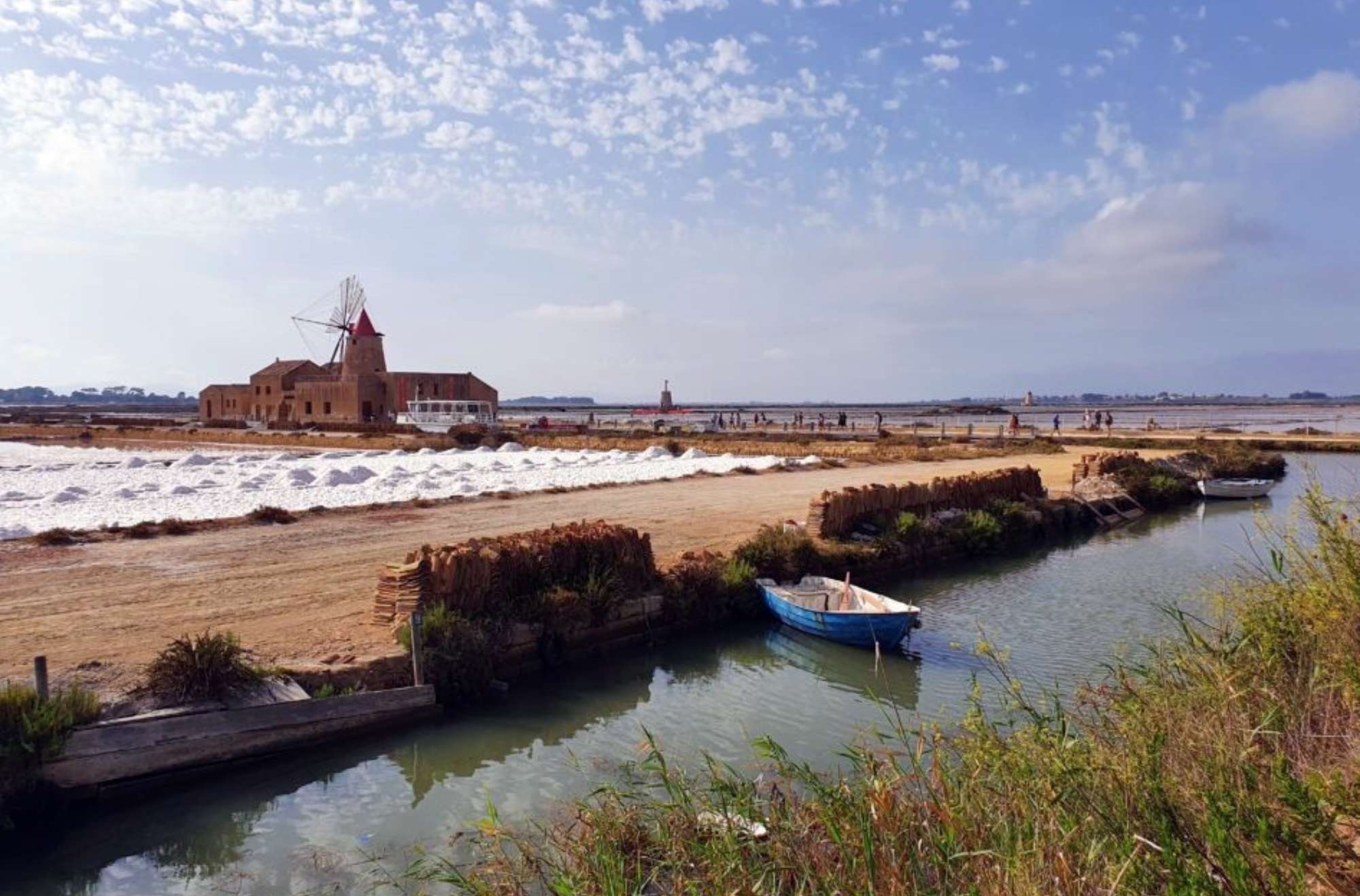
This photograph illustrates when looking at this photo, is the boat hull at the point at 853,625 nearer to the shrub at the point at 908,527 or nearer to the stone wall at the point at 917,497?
the stone wall at the point at 917,497

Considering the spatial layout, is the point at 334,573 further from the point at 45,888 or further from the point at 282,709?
the point at 45,888

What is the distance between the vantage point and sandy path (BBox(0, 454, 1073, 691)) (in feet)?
36.8

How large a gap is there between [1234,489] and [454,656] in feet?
105

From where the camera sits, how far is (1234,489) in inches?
1341

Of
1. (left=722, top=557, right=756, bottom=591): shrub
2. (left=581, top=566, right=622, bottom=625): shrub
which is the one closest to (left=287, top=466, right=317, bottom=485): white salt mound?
(left=722, top=557, right=756, bottom=591): shrub

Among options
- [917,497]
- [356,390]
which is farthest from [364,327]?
[917,497]

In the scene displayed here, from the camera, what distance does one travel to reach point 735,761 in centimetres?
943

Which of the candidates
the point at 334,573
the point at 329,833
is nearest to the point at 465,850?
the point at 329,833

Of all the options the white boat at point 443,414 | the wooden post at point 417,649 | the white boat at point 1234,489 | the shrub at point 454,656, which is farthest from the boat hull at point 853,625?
the white boat at point 443,414

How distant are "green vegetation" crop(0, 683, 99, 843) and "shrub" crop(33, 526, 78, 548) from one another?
11042 mm

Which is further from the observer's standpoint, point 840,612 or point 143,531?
point 143,531

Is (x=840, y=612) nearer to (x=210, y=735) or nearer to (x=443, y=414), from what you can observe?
(x=210, y=735)

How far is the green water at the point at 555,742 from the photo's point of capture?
771 cm

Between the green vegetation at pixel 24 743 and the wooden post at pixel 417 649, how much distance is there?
322 centimetres
